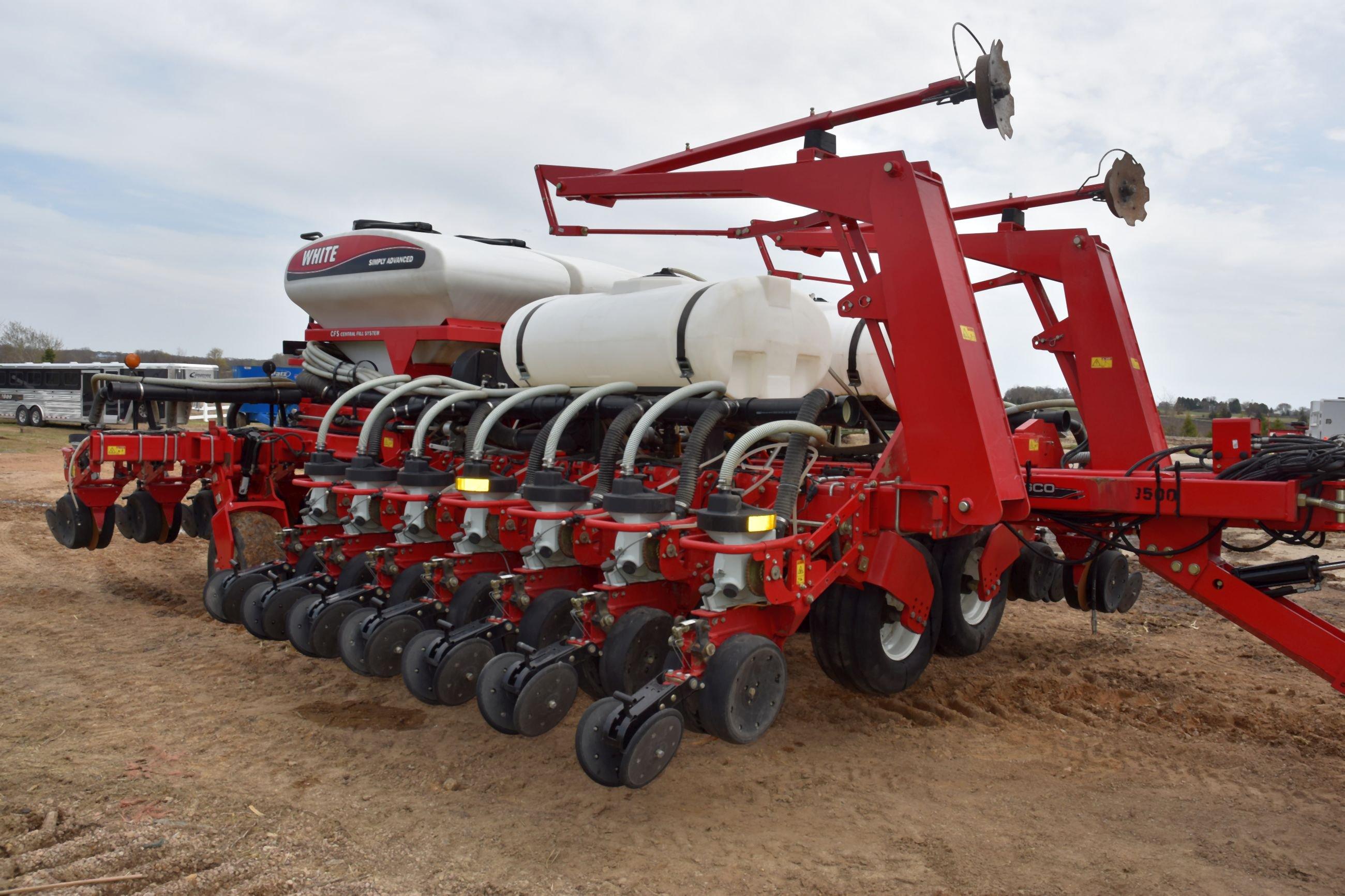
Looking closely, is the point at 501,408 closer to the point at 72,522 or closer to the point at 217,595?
the point at 217,595

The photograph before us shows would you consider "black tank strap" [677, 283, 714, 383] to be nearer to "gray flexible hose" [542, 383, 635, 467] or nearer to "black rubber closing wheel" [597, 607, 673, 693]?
"gray flexible hose" [542, 383, 635, 467]

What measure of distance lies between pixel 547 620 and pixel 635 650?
0.61 meters

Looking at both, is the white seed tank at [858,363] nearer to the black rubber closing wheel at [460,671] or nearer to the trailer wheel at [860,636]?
the trailer wheel at [860,636]

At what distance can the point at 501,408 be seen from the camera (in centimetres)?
521

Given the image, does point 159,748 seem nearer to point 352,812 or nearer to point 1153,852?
point 352,812

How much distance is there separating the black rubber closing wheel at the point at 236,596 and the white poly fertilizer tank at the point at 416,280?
2.05 meters

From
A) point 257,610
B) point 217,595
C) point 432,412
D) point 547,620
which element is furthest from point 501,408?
point 217,595

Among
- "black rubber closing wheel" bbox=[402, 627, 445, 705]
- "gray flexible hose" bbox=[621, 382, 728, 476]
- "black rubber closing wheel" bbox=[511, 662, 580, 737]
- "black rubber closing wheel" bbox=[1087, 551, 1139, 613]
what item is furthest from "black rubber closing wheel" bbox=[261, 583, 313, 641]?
"black rubber closing wheel" bbox=[1087, 551, 1139, 613]

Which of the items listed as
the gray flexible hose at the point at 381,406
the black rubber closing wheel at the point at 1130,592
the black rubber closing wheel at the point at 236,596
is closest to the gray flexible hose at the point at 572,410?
the gray flexible hose at the point at 381,406

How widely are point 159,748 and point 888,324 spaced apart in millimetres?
3670

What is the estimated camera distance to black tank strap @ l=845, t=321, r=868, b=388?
19.6 ft

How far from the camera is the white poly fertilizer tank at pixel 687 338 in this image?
4.84m

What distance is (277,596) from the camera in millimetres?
5457

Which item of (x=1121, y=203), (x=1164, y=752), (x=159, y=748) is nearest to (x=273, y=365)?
(x=159, y=748)
